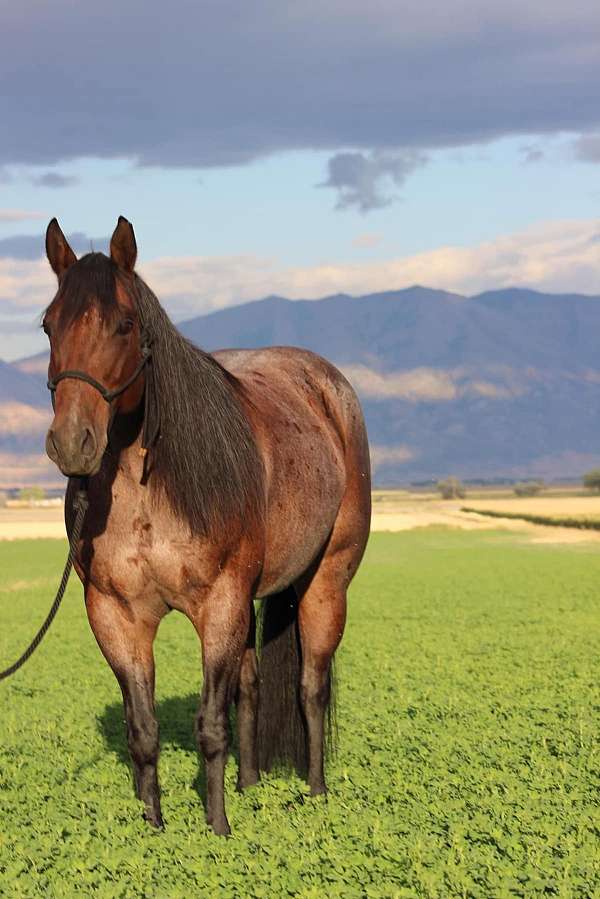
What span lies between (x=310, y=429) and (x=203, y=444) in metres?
2.00

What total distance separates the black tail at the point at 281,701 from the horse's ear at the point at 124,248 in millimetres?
3770

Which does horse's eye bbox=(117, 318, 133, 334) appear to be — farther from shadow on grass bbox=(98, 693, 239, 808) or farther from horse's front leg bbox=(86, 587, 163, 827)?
shadow on grass bbox=(98, 693, 239, 808)

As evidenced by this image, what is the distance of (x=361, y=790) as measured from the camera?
927 cm

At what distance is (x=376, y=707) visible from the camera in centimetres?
1318

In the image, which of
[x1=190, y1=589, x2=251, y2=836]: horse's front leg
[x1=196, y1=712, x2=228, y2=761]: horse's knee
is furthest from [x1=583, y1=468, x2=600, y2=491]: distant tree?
[x1=196, y1=712, x2=228, y2=761]: horse's knee

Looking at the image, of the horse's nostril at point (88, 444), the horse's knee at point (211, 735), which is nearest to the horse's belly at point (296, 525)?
the horse's knee at point (211, 735)

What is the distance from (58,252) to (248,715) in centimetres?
403

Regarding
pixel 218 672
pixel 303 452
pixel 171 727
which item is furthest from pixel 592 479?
pixel 218 672

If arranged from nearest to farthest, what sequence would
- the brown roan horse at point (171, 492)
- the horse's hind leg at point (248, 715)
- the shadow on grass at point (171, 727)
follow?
1. the brown roan horse at point (171, 492)
2. the horse's hind leg at point (248, 715)
3. the shadow on grass at point (171, 727)

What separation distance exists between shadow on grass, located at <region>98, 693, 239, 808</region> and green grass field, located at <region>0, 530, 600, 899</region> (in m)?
0.04

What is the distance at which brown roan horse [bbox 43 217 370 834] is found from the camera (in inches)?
269

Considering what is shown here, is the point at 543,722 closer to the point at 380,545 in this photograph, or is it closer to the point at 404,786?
the point at 404,786

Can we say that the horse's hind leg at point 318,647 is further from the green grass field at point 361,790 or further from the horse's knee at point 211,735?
the horse's knee at point 211,735

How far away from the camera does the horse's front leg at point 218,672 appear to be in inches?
296
